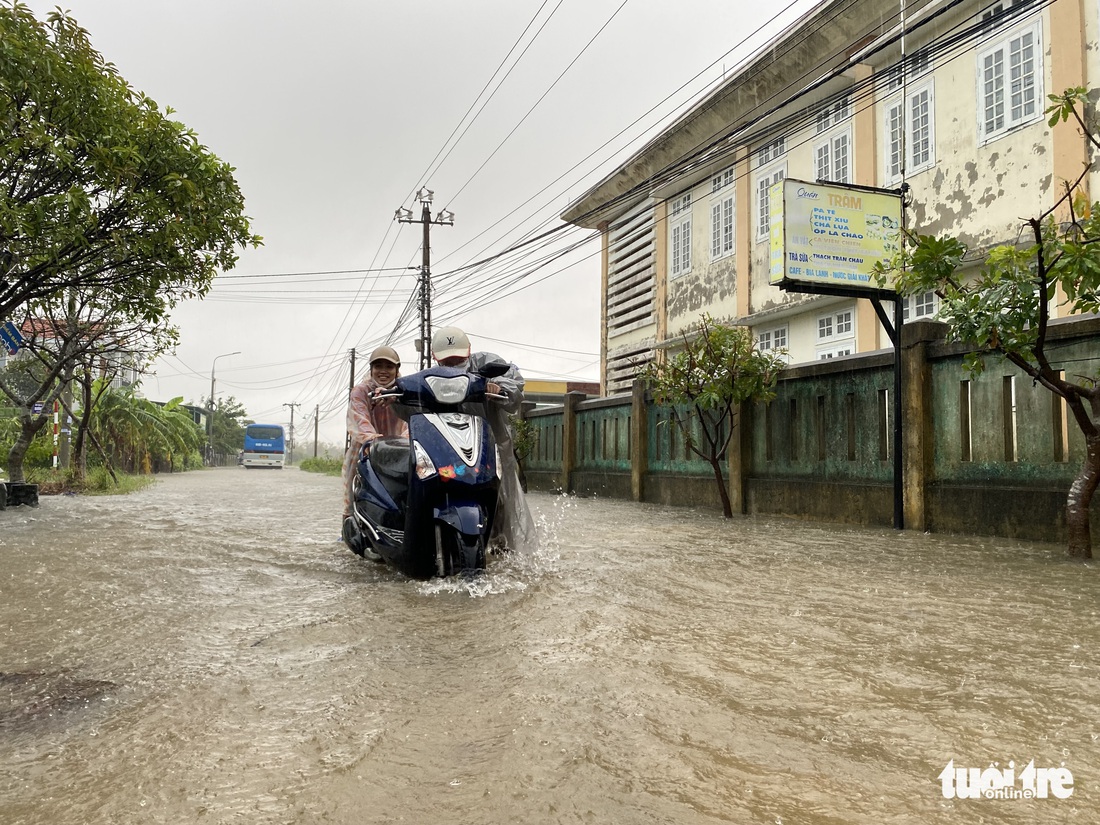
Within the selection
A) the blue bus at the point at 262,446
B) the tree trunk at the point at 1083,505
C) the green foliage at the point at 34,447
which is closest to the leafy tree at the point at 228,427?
the blue bus at the point at 262,446

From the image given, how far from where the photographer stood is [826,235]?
8.09 m

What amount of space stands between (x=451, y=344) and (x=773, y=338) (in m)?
12.1

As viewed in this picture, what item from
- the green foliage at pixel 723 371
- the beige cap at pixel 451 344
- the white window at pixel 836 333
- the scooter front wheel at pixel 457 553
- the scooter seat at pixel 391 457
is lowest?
the scooter front wheel at pixel 457 553

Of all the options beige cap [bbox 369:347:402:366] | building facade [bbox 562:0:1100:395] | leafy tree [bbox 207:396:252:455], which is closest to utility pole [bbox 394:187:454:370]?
building facade [bbox 562:0:1100:395]

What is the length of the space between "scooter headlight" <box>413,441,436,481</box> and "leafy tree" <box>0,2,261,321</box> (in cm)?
482

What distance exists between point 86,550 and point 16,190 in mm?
4026

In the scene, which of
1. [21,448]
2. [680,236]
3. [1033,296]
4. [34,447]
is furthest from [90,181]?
[34,447]

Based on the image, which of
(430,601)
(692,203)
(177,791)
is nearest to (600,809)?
(177,791)

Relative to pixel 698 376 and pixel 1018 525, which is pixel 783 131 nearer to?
pixel 698 376

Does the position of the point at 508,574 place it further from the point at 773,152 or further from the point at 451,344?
the point at 773,152

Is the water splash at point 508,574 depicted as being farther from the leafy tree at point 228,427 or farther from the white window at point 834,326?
the leafy tree at point 228,427

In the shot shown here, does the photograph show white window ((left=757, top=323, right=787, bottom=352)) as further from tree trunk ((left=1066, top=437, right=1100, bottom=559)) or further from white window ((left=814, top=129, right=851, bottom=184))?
tree trunk ((left=1066, top=437, right=1100, bottom=559))

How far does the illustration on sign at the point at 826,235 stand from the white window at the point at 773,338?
6.97 meters

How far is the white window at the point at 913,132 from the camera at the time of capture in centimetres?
1177
